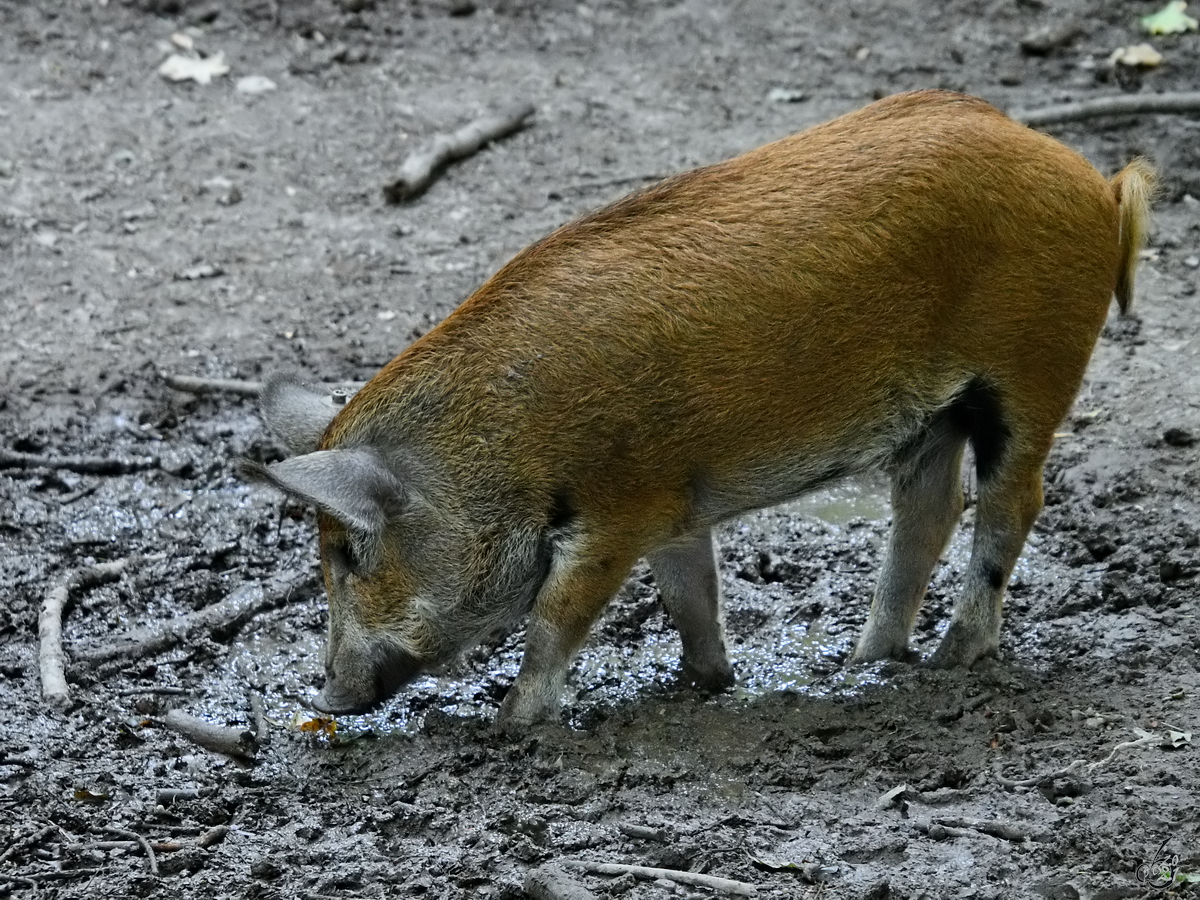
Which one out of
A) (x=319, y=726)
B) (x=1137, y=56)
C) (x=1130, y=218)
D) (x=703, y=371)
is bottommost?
(x=319, y=726)

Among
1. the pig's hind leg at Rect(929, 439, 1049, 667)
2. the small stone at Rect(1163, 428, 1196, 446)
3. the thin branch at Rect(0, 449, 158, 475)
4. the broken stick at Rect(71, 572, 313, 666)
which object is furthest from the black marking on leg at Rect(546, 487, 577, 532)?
the small stone at Rect(1163, 428, 1196, 446)

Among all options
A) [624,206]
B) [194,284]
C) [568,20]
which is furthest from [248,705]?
[568,20]

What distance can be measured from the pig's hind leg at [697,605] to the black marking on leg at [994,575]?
3.42 feet

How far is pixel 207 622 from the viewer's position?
619cm

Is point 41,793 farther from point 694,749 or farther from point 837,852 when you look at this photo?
point 837,852

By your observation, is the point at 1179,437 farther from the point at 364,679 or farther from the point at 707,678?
the point at 364,679

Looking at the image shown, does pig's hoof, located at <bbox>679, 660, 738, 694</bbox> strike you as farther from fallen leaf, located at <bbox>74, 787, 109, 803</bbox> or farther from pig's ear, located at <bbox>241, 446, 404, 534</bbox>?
fallen leaf, located at <bbox>74, 787, 109, 803</bbox>

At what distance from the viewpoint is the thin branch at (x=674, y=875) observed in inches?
163

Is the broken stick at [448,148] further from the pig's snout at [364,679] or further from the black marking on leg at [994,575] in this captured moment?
the black marking on leg at [994,575]

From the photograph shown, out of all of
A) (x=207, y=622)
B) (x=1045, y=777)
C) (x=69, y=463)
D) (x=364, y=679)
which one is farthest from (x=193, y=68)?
(x=1045, y=777)

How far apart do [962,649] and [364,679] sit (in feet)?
7.60

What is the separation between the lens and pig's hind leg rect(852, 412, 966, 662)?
569 centimetres

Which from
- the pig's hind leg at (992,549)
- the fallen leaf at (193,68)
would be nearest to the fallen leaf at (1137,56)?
the pig's hind leg at (992,549)

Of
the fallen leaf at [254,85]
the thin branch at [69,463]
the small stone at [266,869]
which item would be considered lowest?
A: the thin branch at [69,463]
